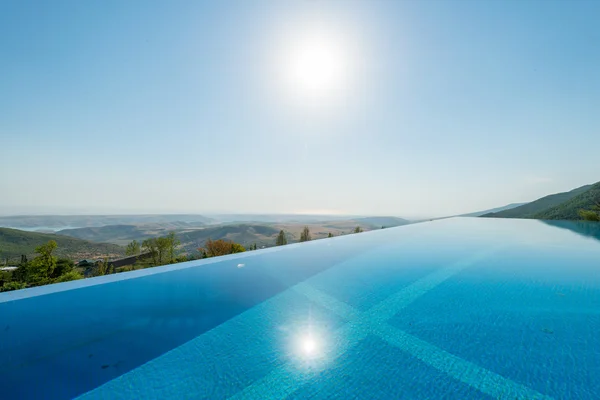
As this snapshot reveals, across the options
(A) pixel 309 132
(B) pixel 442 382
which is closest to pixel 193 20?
(A) pixel 309 132

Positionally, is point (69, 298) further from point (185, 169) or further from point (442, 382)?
point (185, 169)

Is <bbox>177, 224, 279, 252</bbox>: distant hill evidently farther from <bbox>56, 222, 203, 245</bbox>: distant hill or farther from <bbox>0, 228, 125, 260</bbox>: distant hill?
<bbox>0, 228, 125, 260</bbox>: distant hill

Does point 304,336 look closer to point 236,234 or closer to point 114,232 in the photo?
point 236,234

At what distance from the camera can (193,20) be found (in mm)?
9047

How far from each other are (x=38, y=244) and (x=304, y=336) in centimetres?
6901

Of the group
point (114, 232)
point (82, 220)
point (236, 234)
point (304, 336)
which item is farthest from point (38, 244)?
point (82, 220)

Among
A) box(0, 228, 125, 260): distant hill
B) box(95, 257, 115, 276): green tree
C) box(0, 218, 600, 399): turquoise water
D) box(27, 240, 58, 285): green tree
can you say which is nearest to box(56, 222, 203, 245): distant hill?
box(0, 228, 125, 260): distant hill

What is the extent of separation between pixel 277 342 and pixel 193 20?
11.4 meters

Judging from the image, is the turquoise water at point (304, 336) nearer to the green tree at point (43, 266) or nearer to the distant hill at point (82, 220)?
the green tree at point (43, 266)

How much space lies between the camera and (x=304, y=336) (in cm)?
213

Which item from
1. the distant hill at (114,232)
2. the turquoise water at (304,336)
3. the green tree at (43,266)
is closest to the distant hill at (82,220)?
the distant hill at (114,232)

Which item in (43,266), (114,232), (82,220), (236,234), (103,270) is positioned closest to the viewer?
(43,266)

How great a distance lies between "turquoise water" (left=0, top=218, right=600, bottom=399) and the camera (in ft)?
5.09

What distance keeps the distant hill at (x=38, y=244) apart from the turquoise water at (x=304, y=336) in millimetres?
52869
